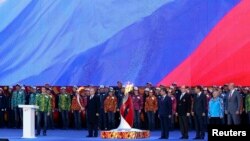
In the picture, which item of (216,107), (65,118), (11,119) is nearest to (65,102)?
(65,118)

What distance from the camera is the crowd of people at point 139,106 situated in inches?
835

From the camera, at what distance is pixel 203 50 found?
29.5 meters

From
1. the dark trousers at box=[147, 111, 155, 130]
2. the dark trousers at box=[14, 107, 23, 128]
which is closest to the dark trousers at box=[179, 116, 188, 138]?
the dark trousers at box=[147, 111, 155, 130]

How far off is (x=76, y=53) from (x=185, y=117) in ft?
38.3

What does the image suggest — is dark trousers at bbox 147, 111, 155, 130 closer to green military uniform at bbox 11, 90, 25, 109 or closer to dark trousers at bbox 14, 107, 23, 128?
green military uniform at bbox 11, 90, 25, 109

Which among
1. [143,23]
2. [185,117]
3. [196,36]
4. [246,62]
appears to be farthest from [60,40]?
[185,117]

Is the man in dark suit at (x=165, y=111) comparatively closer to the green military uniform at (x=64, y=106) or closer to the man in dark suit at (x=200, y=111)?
the man in dark suit at (x=200, y=111)

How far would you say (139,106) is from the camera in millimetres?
25828

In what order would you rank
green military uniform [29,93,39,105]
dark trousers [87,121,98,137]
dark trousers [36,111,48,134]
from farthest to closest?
1. green military uniform [29,93,39,105]
2. dark trousers [36,111,48,134]
3. dark trousers [87,121,98,137]

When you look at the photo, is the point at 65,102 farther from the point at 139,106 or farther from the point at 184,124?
the point at 184,124

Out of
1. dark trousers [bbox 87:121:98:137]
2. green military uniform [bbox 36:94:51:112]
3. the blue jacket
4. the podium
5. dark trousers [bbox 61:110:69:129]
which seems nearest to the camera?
the blue jacket

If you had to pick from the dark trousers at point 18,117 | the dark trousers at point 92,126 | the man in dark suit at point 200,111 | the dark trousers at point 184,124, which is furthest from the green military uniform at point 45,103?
the man in dark suit at point 200,111

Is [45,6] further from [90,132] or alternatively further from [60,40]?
[90,132]

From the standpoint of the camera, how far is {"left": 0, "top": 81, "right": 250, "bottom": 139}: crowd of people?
21.2 metres
